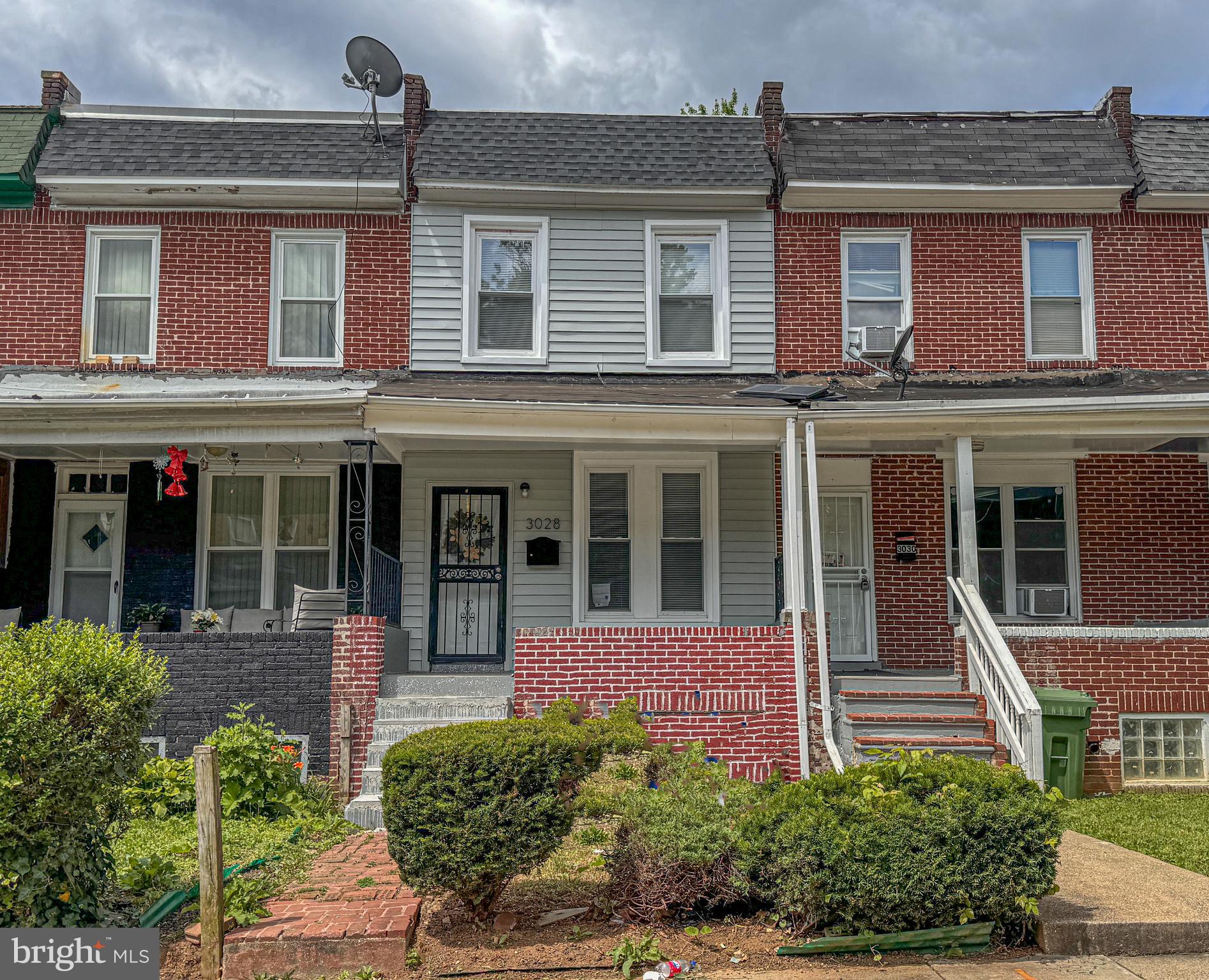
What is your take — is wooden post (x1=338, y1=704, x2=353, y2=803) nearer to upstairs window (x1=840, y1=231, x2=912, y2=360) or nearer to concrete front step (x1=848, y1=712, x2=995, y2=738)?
concrete front step (x1=848, y1=712, x2=995, y2=738)

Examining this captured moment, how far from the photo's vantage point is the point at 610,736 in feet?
22.1

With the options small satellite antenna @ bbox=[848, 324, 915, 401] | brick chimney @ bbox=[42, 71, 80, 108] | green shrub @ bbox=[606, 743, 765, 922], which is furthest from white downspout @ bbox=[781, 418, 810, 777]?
brick chimney @ bbox=[42, 71, 80, 108]

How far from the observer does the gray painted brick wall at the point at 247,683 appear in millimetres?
9273

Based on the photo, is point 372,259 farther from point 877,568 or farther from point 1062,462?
point 1062,462

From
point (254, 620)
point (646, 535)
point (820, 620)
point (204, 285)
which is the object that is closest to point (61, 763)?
point (820, 620)

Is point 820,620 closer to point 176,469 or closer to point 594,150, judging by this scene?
point 176,469

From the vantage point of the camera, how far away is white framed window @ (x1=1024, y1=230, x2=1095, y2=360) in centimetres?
1218

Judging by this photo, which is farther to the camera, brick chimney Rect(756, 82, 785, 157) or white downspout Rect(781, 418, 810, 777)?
→ brick chimney Rect(756, 82, 785, 157)

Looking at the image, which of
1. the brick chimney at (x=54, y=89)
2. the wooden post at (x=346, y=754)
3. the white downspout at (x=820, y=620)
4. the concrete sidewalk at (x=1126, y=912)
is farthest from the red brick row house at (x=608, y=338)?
the concrete sidewalk at (x=1126, y=912)

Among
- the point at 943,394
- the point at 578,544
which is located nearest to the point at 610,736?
the point at 578,544

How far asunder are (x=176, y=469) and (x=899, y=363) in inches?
284

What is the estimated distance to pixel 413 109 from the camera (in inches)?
486

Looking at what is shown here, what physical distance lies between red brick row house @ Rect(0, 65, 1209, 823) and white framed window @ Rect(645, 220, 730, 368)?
1.6 inches

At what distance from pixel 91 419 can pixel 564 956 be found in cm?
677
